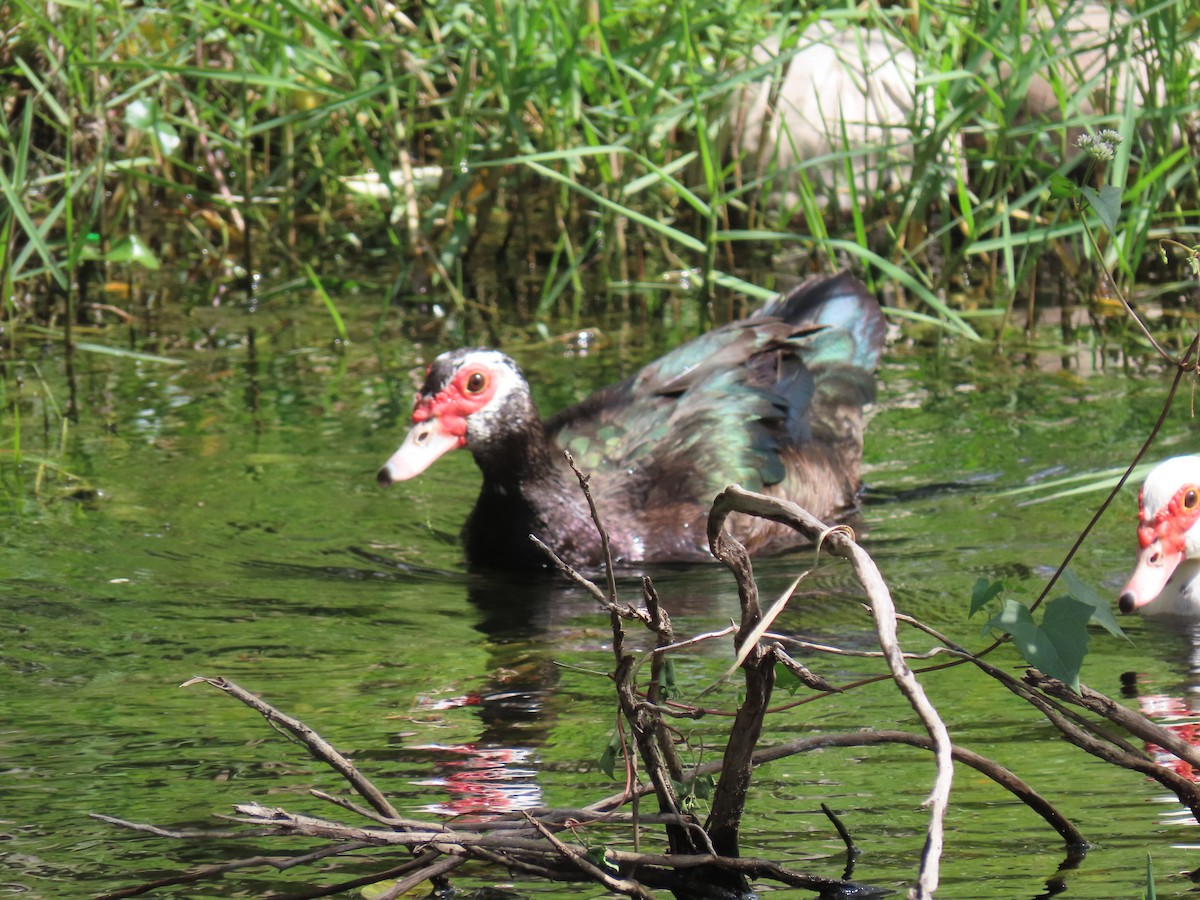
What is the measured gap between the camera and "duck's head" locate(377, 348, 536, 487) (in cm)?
518

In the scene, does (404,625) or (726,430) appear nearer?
(404,625)

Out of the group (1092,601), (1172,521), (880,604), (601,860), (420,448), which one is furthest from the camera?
(420,448)

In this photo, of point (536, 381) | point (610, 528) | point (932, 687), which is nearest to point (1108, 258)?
point (536, 381)

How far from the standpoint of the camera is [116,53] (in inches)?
290

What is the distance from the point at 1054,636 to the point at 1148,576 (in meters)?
2.16

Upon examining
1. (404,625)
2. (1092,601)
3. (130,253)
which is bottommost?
(404,625)

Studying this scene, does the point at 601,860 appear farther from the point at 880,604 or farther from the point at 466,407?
the point at 466,407

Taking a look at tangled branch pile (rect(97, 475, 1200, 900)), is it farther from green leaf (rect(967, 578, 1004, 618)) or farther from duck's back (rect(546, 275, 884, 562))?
duck's back (rect(546, 275, 884, 562))

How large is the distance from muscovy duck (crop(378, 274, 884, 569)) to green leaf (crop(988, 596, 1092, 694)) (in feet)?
9.21

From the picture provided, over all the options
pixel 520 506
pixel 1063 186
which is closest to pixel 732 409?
pixel 520 506

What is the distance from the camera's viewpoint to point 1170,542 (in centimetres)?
441

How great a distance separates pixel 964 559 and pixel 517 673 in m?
1.42

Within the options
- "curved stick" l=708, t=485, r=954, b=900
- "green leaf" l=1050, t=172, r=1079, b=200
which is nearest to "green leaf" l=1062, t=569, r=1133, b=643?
"curved stick" l=708, t=485, r=954, b=900

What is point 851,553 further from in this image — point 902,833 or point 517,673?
point 517,673
